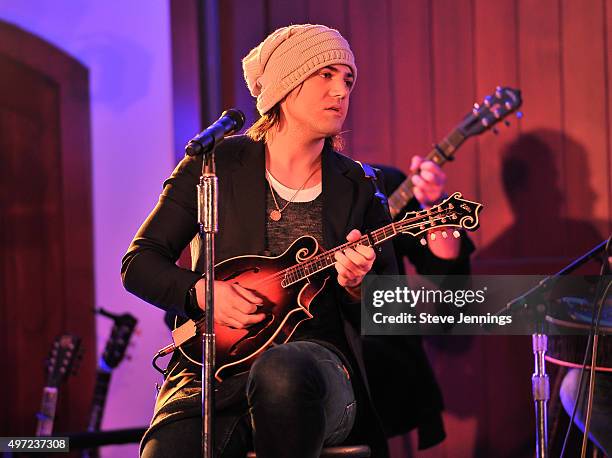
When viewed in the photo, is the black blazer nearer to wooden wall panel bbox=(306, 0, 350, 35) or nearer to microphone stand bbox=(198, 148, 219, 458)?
microphone stand bbox=(198, 148, 219, 458)

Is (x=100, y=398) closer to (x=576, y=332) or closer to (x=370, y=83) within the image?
(x=370, y=83)

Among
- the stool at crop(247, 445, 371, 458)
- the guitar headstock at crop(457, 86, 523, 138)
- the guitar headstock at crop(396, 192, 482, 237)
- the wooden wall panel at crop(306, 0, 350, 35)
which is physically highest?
the wooden wall panel at crop(306, 0, 350, 35)

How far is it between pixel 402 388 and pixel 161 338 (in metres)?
1.41

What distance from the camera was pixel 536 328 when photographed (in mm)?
2445

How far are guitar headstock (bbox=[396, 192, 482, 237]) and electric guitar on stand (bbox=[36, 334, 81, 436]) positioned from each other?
194 cm

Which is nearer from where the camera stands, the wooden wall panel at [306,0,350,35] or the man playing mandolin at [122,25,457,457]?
the man playing mandolin at [122,25,457,457]

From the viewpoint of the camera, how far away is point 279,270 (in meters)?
2.32

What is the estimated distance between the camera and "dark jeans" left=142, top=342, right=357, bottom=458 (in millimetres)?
1993

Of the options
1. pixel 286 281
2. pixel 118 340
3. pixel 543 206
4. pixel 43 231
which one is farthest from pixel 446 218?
A: pixel 43 231

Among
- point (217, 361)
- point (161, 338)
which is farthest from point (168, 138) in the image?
point (217, 361)

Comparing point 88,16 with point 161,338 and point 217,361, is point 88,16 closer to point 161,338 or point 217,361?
point 161,338

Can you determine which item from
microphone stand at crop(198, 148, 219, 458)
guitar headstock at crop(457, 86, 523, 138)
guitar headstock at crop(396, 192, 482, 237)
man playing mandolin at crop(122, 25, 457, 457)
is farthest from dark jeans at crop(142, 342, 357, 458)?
guitar headstock at crop(457, 86, 523, 138)

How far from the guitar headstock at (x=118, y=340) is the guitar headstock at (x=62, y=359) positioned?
0.12 metres

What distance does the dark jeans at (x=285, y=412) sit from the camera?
1.99 metres
